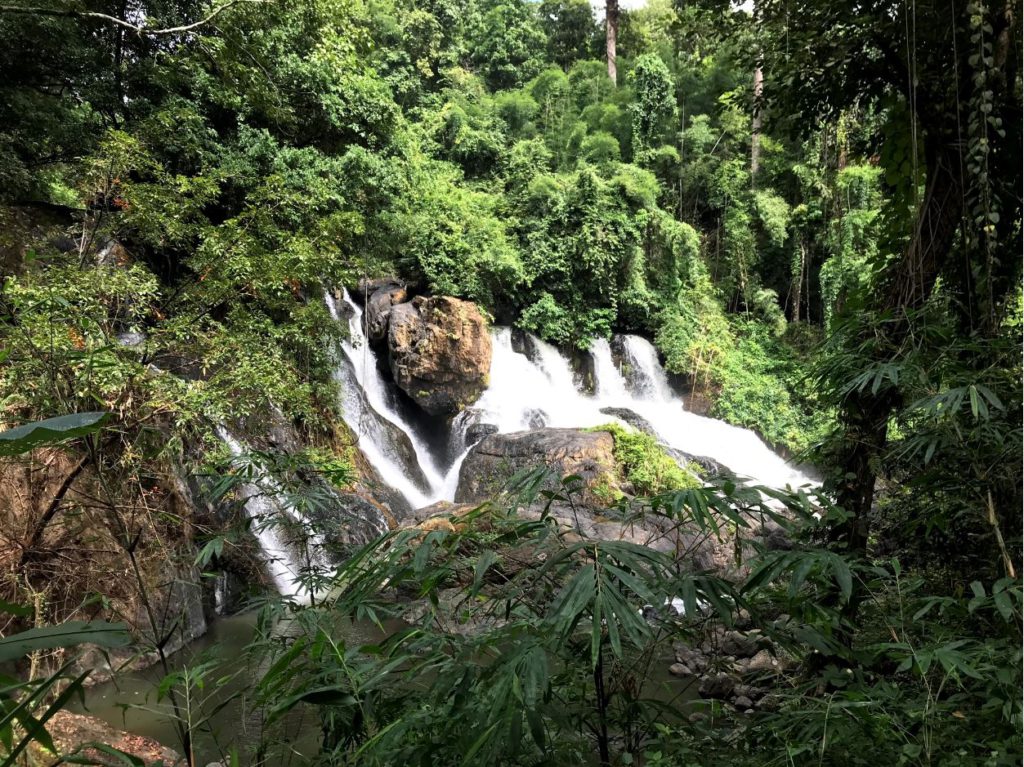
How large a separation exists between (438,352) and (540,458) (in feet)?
11.1

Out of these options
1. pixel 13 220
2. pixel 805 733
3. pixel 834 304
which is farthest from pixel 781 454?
pixel 13 220

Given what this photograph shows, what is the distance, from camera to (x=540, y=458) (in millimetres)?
7926

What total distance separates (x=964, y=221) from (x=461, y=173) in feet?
43.5

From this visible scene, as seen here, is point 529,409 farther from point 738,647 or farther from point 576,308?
point 738,647

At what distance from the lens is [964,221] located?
2348mm

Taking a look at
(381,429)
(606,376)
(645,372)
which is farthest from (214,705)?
(645,372)

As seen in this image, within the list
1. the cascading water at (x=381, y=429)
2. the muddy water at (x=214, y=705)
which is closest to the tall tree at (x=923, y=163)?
the muddy water at (x=214, y=705)

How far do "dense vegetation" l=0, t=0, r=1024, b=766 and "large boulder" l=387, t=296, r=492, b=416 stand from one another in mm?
786

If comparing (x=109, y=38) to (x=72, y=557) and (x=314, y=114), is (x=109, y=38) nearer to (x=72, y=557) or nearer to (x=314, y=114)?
(x=314, y=114)

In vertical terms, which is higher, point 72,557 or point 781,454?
point 72,557

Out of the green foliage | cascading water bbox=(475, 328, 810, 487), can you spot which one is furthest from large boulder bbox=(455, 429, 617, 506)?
cascading water bbox=(475, 328, 810, 487)

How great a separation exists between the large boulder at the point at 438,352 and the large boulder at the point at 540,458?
187 cm

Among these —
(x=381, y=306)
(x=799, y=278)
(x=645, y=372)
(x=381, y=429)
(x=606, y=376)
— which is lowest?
(x=645, y=372)

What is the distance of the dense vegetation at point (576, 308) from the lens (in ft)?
4.44
